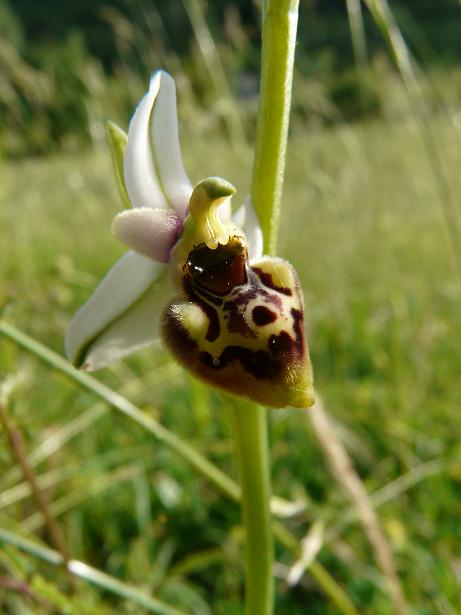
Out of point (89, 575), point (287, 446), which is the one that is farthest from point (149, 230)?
point (287, 446)

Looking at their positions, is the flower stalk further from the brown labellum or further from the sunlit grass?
the sunlit grass

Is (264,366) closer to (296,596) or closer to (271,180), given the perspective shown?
(271,180)

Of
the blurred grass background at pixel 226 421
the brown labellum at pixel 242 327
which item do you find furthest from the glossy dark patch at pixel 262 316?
the blurred grass background at pixel 226 421

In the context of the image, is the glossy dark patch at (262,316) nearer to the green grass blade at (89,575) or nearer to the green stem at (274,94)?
the green stem at (274,94)

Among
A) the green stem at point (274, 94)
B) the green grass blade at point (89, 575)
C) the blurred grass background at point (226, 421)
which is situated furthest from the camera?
the blurred grass background at point (226, 421)

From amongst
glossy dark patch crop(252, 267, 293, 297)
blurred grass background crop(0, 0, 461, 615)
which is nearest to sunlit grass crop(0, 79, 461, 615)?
blurred grass background crop(0, 0, 461, 615)

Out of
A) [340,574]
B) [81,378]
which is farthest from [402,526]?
[81,378]

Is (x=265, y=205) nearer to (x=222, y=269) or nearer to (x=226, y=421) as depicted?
(x=222, y=269)
